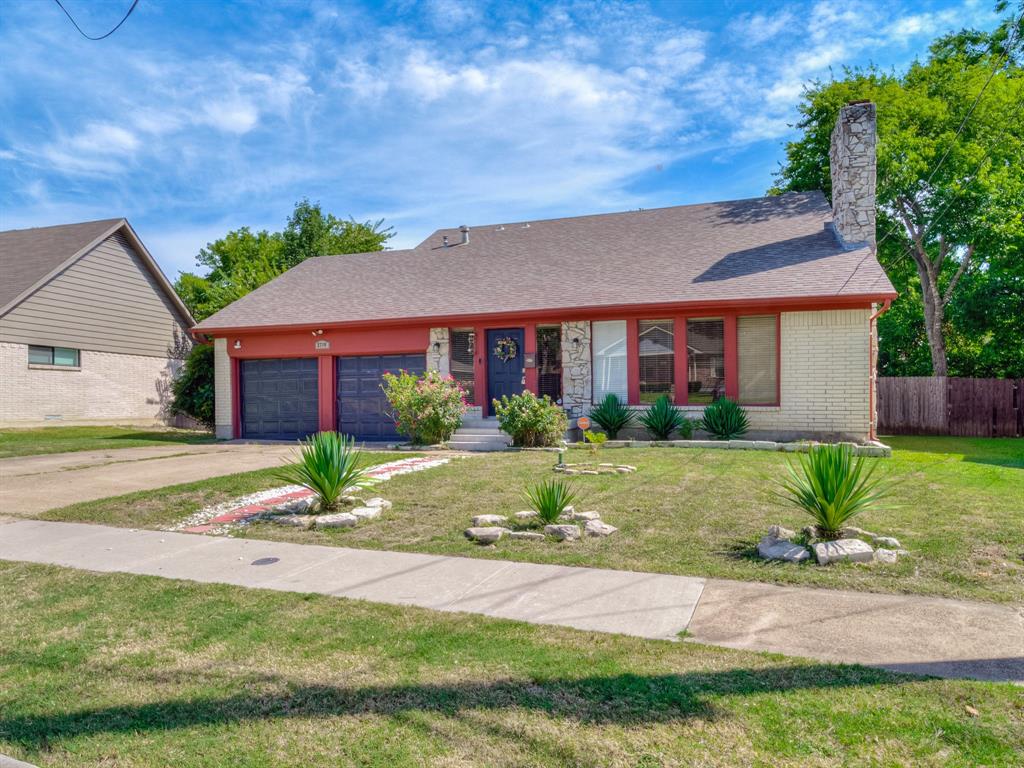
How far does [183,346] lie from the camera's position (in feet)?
85.7

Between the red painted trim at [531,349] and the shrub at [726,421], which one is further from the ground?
the red painted trim at [531,349]

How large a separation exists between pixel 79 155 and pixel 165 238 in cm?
1268

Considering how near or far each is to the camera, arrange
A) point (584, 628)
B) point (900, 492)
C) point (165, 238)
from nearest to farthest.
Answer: point (584, 628)
point (900, 492)
point (165, 238)

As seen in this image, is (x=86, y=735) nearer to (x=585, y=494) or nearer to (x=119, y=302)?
(x=585, y=494)

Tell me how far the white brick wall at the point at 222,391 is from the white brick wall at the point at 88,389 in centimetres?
667

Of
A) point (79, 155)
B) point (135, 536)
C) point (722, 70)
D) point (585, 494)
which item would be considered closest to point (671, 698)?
point (585, 494)

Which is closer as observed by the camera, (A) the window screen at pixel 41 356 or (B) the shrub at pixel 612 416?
(B) the shrub at pixel 612 416

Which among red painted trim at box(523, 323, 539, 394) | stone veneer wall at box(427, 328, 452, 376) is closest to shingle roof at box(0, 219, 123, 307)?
stone veneer wall at box(427, 328, 452, 376)

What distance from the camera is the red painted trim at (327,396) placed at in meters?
17.2

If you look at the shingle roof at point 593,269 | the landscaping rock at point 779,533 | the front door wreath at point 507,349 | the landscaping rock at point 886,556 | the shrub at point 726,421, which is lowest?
the landscaping rock at point 886,556

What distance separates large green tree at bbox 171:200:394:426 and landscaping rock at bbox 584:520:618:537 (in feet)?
99.8

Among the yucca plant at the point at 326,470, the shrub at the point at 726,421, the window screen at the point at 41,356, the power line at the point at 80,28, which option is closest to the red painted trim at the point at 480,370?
the shrub at the point at 726,421

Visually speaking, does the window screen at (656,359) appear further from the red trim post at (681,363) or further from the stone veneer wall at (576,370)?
the stone veneer wall at (576,370)

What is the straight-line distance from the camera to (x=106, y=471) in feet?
34.4
